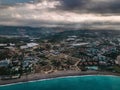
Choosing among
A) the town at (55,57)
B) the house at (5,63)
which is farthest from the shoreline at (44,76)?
the house at (5,63)

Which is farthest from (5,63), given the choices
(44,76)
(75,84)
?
(75,84)

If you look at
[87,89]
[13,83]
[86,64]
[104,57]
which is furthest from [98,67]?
[13,83]

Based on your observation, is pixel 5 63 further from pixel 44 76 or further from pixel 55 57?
pixel 55 57

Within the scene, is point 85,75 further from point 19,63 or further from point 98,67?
point 19,63

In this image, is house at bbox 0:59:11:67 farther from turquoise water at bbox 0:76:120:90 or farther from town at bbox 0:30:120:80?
turquoise water at bbox 0:76:120:90

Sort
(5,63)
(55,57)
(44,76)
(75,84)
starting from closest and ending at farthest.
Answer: (75,84) → (44,76) → (5,63) → (55,57)

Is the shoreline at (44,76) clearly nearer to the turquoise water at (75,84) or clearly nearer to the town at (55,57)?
the turquoise water at (75,84)
